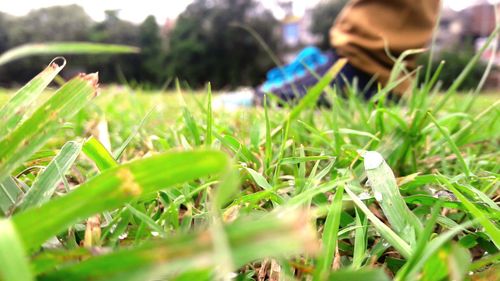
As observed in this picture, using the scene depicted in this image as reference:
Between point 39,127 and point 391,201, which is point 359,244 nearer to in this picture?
point 391,201

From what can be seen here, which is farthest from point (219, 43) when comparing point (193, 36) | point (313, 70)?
point (313, 70)

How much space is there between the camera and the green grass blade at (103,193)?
0.17 m

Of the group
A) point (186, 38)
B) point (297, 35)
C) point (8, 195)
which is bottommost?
point (297, 35)

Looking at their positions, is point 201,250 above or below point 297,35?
above

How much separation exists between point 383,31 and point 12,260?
5.72 ft

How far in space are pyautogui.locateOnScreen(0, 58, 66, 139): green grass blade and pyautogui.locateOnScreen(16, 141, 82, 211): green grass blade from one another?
0.11 feet

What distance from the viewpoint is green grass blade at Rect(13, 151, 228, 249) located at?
173 mm

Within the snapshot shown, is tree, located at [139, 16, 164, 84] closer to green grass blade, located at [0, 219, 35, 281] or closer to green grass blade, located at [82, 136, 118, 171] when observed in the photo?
green grass blade, located at [82, 136, 118, 171]

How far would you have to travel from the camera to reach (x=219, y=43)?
46.0 feet

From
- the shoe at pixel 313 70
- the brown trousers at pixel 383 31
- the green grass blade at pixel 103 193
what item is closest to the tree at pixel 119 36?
the shoe at pixel 313 70

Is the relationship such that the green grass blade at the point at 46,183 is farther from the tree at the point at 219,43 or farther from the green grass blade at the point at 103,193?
the tree at the point at 219,43

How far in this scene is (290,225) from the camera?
0.13 meters

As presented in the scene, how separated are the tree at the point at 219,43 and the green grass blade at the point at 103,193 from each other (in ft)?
42.6

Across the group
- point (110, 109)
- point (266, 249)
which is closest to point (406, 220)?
point (266, 249)
